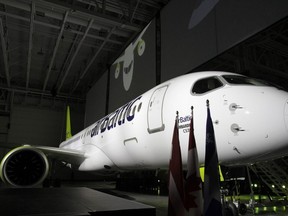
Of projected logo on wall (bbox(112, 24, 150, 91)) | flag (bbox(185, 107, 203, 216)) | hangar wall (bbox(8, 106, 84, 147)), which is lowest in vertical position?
flag (bbox(185, 107, 203, 216))

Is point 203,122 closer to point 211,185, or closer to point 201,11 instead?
point 211,185

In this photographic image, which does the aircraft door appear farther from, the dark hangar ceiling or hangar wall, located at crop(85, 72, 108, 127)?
hangar wall, located at crop(85, 72, 108, 127)

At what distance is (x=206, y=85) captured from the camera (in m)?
3.53

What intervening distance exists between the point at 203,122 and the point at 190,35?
3.86 m

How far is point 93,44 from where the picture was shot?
40.8ft

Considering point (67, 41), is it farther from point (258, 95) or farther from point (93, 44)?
point (258, 95)

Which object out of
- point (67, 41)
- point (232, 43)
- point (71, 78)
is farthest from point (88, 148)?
point (71, 78)

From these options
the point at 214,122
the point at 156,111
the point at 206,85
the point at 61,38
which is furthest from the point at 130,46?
the point at 214,122

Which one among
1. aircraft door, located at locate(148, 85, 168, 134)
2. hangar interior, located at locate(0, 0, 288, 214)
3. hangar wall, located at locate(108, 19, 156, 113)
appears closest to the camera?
aircraft door, located at locate(148, 85, 168, 134)

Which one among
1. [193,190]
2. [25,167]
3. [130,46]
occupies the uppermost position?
[130,46]

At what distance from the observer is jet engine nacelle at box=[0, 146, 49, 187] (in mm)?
6289

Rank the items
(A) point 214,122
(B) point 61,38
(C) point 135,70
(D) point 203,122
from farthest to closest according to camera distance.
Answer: (B) point 61,38
(C) point 135,70
(D) point 203,122
(A) point 214,122

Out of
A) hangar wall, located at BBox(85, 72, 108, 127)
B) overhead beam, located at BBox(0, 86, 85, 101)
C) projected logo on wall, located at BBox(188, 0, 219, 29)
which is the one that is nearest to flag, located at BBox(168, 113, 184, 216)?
projected logo on wall, located at BBox(188, 0, 219, 29)

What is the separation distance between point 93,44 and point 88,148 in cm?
666
